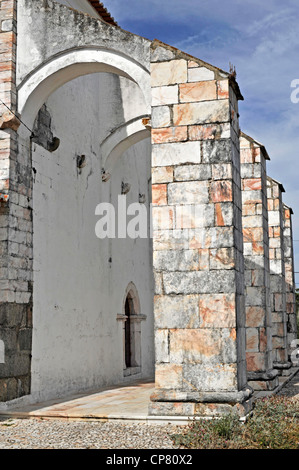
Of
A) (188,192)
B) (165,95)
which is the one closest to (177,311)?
(188,192)

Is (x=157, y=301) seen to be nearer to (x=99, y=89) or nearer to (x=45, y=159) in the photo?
(x=45, y=159)

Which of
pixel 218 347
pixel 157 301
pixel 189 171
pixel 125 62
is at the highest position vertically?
pixel 125 62

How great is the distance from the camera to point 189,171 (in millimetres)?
5844

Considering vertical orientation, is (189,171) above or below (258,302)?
above

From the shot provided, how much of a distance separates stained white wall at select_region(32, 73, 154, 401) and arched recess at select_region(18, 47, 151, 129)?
0.58 metres

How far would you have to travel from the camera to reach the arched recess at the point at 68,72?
6.78m

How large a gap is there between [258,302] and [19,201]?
11.8 ft

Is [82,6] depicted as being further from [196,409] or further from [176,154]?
[196,409]

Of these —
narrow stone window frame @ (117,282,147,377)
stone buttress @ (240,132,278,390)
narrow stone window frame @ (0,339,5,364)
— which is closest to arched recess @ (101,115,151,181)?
stone buttress @ (240,132,278,390)

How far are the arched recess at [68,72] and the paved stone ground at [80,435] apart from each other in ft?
11.8

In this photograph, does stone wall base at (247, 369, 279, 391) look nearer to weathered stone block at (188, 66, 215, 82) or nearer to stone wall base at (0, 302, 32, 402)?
stone wall base at (0, 302, 32, 402)

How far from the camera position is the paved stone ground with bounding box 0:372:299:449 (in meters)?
4.73

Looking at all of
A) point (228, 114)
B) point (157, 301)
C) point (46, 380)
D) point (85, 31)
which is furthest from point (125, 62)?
point (46, 380)

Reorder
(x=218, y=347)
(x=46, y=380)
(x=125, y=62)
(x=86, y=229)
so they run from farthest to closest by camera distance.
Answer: (x=86, y=229)
(x=46, y=380)
(x=125, y=62)
(x=218, y=347)
